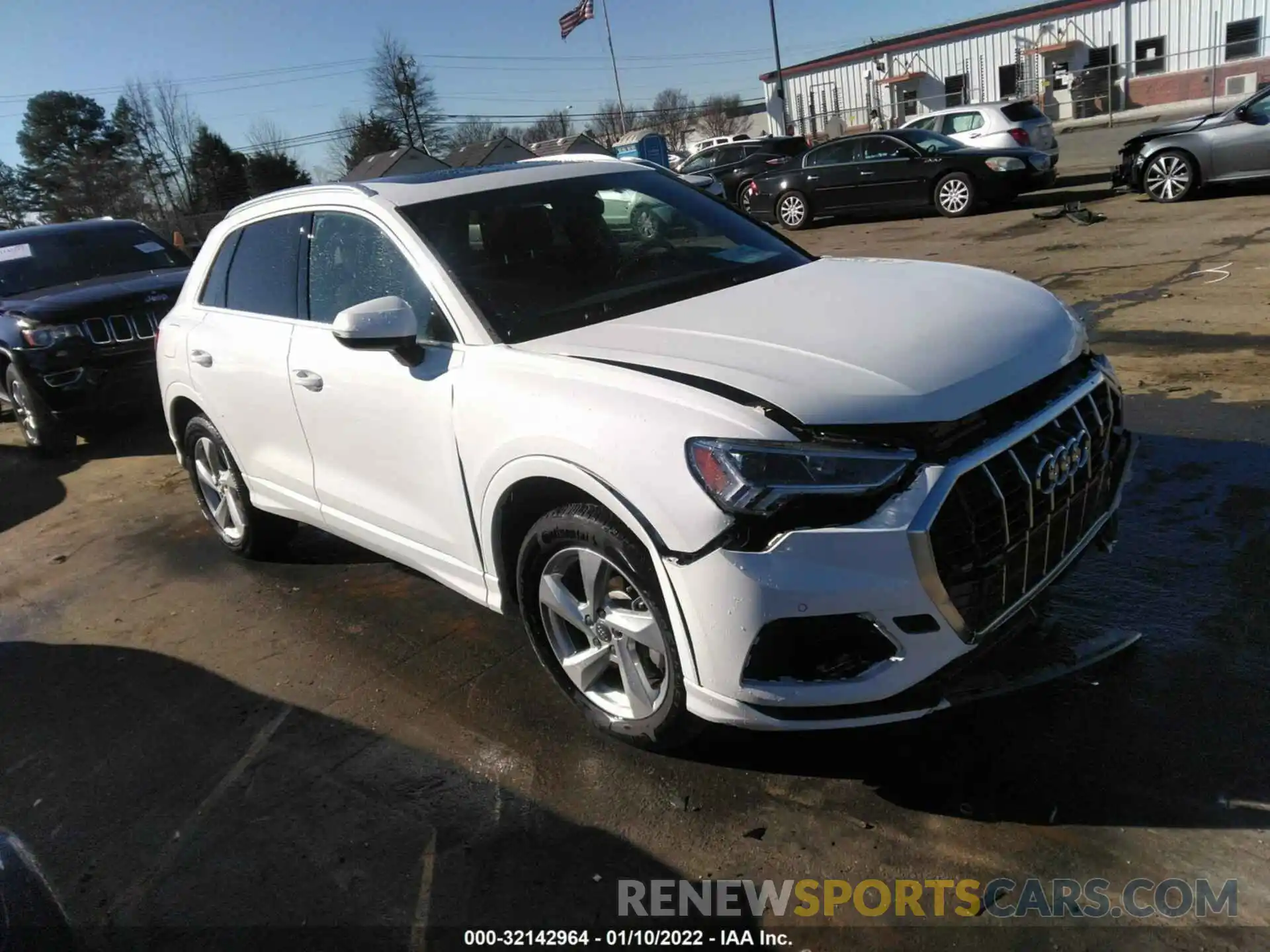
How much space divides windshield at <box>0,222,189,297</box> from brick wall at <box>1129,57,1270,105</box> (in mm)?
41386

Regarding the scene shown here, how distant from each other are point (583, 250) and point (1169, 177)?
12.6 m

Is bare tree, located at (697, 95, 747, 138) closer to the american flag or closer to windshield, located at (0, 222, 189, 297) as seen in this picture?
the american flag

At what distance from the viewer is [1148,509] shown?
429 centimetres

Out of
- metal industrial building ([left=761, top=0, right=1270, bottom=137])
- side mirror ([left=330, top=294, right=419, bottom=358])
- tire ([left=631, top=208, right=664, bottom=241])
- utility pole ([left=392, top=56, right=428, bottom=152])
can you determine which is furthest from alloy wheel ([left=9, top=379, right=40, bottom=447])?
utility pole ([left=392, top=56, right=428, bottom=152])

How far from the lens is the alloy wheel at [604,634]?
2.82 metres

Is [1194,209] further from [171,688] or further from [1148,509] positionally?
[171,688]

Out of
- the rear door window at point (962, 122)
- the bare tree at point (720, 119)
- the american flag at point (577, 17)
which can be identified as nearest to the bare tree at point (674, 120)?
the bare tree at point (720, 119)

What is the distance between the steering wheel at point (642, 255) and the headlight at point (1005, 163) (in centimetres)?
1268

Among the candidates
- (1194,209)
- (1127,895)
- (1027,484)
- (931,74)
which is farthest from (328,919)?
(931,74)

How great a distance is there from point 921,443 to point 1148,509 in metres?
2.40

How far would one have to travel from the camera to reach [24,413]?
8.02 m

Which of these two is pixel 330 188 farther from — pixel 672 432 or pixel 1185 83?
pixel 1185 83

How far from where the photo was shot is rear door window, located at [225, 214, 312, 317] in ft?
13.7

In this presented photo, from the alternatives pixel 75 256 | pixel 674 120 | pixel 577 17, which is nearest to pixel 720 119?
pixel 674 120
